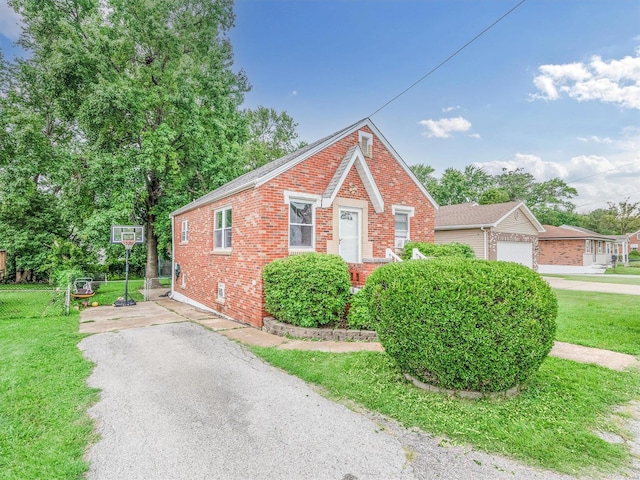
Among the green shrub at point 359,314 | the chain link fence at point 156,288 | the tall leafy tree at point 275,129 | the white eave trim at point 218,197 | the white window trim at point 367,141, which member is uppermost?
the tall leafy tree at point 275,129

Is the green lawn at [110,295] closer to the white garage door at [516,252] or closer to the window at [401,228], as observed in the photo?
the window at [401,228]

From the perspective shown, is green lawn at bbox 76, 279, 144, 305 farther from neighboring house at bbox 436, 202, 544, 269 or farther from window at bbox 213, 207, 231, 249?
neighboring house at bbox 436, 202, 544, 269

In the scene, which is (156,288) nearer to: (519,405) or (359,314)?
(359,314)

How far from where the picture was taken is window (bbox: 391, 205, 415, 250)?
11320mm

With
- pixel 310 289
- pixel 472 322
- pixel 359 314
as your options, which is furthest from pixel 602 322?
pixel 310 289

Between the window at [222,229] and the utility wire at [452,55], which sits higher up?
the utility wire at [452,55]

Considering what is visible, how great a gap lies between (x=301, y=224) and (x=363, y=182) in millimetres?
2573

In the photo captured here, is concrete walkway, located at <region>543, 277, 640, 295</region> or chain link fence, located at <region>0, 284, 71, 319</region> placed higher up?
concrete walkway, located at <region>543, 277, 640, 295</region>

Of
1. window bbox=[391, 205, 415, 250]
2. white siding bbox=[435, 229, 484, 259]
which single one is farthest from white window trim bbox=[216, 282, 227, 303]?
white siding bbox=[435, 229, 484, 259]

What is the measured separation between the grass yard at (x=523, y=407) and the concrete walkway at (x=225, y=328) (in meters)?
0.66

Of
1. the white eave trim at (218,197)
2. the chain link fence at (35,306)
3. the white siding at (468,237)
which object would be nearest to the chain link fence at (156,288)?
the chain link fence at (35,306)

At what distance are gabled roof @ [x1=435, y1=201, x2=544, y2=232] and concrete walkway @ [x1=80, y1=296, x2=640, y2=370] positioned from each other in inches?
542

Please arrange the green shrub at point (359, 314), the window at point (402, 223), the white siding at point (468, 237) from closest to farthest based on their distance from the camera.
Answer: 1. the green shrub at point (359, 314)
2. the window at point (402, 223)
3. the white siding at point (468, 237)

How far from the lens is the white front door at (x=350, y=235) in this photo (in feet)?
32.1
